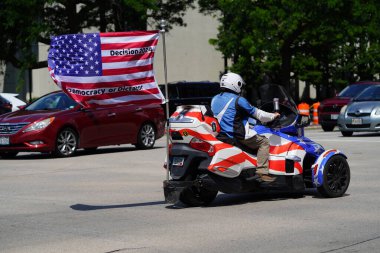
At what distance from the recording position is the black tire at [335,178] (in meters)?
11.6

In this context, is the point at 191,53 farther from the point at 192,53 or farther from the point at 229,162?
the point at 229,162

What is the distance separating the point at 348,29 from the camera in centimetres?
4275

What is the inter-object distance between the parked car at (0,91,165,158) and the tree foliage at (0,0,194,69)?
56.2 feet

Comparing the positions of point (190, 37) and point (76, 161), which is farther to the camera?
point (190, 37)

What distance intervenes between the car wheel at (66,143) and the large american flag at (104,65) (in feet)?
27.9

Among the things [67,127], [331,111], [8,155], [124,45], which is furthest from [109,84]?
[331,111]

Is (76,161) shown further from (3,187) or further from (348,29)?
(348,29)

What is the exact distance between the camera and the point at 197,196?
11.4 m

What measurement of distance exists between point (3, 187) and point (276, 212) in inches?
205

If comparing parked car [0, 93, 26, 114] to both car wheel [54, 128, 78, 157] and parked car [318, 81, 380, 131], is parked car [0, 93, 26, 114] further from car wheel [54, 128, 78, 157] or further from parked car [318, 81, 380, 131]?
car wheel [54, 128, 78, 157]

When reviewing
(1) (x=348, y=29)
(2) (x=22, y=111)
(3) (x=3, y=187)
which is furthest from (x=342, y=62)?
(3) (x=3, y=187)

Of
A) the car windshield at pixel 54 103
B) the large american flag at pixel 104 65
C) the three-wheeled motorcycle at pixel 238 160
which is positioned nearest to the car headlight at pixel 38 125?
the car windshield at pixel 54 103

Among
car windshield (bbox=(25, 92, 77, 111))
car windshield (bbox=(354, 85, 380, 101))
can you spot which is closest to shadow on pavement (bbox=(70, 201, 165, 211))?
car windshield (bbox=(25, 92, 77, 111))

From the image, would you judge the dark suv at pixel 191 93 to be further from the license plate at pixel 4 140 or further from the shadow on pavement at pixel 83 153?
the license plate at pixel 4 140
